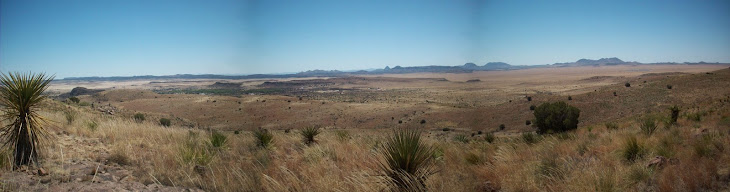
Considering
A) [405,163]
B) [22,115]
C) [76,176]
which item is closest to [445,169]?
[405,163]

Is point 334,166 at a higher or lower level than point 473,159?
higher

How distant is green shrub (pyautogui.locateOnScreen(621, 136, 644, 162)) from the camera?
6.38 m

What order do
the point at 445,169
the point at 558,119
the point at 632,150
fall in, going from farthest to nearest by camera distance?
the point at 558,119, the point at 632,150, the point at 445,169

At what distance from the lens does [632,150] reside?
655 cm

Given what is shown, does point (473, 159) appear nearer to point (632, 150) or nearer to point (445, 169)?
point (445, 169)

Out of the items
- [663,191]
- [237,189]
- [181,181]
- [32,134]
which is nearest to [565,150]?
[663,191]

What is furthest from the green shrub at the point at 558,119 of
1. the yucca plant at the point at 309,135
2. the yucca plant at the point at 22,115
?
the yucca plant at the point at 22,115

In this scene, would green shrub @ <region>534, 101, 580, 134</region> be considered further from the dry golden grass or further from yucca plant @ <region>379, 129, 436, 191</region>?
yucca plant @ <region>379, 129, 436, 191</region>

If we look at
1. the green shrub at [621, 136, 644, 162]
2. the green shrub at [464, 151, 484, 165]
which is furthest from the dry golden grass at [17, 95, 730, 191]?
the green shrub at [621, 136, 644, 162]

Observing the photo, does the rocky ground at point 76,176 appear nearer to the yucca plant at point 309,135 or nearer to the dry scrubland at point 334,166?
the dry scrubland at point 334,166

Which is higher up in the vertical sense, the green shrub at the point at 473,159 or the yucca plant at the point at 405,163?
the yucca plant at the point at 405,163

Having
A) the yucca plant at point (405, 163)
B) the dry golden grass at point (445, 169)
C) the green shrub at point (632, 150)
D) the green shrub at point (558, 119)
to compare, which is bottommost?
the green shrub at point (558, 119)

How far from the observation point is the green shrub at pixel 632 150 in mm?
6375

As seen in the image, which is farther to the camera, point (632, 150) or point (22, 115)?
point (632, 150)
